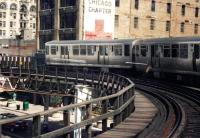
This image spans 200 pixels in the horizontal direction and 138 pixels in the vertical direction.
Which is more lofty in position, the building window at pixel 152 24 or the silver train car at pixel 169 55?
the building window at pixel 152 24

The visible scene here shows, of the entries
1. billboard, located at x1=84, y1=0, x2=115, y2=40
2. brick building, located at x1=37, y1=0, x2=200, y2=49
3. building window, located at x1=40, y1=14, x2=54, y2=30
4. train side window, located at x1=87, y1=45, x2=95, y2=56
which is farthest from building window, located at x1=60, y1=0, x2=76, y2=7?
train side window, located at x1=87, y1=45, x2=95, y2=56

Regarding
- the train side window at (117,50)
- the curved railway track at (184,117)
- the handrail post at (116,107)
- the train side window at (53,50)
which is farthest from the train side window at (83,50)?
the handrail post at (116,107)

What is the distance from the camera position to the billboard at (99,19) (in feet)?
197

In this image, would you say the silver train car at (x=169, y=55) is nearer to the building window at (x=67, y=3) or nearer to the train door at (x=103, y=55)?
the train door at (x=103, y=55)

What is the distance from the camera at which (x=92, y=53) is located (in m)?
43.0

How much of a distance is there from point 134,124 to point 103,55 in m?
29.1

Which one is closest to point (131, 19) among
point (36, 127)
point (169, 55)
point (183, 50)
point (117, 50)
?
point (117, 50)

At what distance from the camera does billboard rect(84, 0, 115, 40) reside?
197ft

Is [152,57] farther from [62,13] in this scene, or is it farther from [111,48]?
[62,13]

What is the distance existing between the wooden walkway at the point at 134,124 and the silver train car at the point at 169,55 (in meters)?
12.8

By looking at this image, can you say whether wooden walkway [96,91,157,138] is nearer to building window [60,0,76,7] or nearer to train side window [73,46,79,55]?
train side window [73,46,79,55]

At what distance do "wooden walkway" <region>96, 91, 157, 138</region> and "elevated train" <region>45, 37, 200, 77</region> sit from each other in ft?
44.0

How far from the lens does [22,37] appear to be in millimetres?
89375

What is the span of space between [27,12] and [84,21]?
87.3 m
